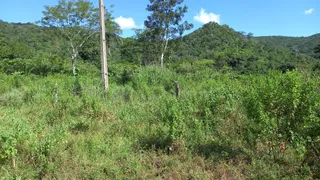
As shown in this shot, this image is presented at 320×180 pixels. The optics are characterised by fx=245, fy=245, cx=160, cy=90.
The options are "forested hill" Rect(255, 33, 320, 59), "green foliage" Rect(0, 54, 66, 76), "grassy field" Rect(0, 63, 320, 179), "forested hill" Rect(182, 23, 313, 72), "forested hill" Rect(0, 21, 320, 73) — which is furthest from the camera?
"forested hill" Rect(255, 33, 320, 59)

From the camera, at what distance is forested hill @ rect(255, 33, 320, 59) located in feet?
243

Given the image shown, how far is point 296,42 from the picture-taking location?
86.3m

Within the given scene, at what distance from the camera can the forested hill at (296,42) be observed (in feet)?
243

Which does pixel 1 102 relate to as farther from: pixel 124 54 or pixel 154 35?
pixel 124 54

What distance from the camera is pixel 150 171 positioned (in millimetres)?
3633

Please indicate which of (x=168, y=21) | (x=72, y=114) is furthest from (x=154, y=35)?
(x=72, y=114)

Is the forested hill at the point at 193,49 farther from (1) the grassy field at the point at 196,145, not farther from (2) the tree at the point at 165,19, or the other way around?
(1) the grassy field at the point at 196,145

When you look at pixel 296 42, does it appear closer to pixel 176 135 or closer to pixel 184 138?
pixel 184 138

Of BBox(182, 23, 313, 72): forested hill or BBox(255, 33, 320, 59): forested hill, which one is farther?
BBox(255, 33, 320, 59): forested hill

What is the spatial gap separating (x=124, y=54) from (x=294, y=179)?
3645cm

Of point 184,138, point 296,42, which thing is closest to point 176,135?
point 184,138

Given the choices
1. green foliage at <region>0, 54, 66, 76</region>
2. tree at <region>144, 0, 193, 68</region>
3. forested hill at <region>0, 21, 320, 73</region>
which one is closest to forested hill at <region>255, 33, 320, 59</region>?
forested hill at <region>0, 21, 320, 73</region>

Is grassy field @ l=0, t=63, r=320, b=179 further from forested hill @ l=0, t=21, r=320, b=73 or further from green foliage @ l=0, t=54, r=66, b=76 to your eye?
forested hill @ l=0, t=21, r=320, b=73

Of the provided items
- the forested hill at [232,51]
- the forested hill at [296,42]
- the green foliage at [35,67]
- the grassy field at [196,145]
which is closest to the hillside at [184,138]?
the grassy field at [196,145]
